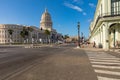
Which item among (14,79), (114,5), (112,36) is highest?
(114,5)

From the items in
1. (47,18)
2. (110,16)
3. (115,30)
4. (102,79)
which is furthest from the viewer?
(47,18)

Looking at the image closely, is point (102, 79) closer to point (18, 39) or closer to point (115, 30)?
point (115, 30)

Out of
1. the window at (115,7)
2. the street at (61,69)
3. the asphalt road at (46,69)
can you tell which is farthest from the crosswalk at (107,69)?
the window at (115,7)

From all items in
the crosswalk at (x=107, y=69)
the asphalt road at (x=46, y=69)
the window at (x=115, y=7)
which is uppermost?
the window at (x=115, y=7)

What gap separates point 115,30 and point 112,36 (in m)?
1.79

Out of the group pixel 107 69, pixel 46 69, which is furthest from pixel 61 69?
pixel 107 69

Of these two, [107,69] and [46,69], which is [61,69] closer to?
[46,69]

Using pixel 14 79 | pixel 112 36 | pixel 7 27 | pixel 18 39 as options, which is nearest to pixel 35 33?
pixel 18 39

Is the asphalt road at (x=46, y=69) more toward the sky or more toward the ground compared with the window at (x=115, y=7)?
more toward the ground

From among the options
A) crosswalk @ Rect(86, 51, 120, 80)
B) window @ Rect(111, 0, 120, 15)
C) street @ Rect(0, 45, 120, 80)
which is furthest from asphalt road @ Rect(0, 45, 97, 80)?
window @ Rect(111, 0, 120, 15)

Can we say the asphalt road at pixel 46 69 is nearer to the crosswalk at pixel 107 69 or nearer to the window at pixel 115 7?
the crosswalk at pixel 107 69

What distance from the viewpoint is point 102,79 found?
702cm

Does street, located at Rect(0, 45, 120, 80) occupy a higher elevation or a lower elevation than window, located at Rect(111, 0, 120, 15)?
lower

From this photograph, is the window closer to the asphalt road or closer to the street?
the street
